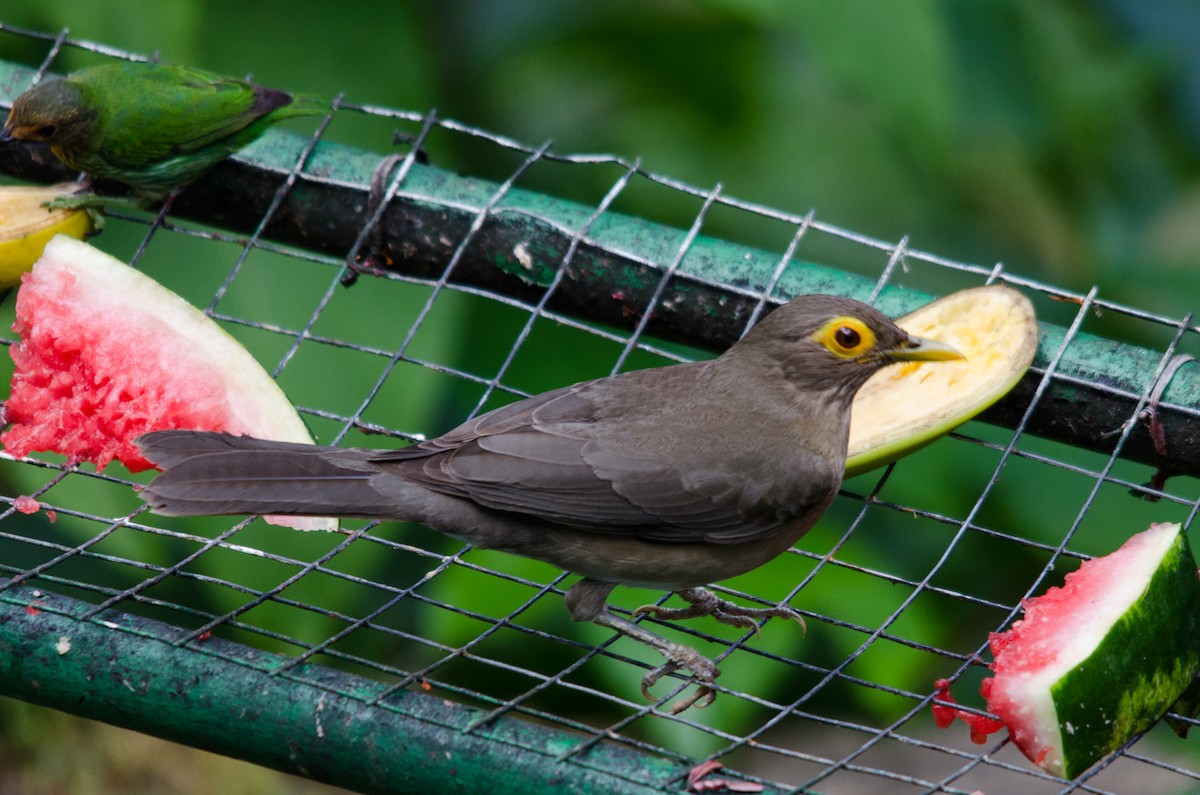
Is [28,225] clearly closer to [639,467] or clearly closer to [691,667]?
[639,467]

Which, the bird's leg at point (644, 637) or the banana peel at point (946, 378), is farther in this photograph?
the banana peel at point (946, 378)

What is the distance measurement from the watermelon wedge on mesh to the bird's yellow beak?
4.67 feet

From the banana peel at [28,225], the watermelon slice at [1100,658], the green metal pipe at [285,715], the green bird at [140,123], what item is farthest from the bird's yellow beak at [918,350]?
the banana peel at [28,225]

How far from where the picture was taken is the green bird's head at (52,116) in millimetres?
3719

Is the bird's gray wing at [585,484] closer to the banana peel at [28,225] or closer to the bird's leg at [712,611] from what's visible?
the bird's leg at [712,611]

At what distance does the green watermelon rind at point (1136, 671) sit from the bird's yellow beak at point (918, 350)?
627 mm

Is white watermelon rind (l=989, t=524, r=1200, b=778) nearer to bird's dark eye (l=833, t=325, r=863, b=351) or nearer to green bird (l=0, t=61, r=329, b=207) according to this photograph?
bird's dark eye (l=833, t=325, r=863, b=351)

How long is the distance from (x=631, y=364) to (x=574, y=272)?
1.07m

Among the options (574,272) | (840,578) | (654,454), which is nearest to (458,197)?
(574,272)

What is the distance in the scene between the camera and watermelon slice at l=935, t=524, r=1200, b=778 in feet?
8.52

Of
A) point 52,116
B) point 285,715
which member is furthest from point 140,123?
point 285,715

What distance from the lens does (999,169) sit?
5395mm

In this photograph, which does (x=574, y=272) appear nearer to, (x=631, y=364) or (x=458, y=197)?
(x=458, y=197)

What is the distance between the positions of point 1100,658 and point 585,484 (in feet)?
3.53
